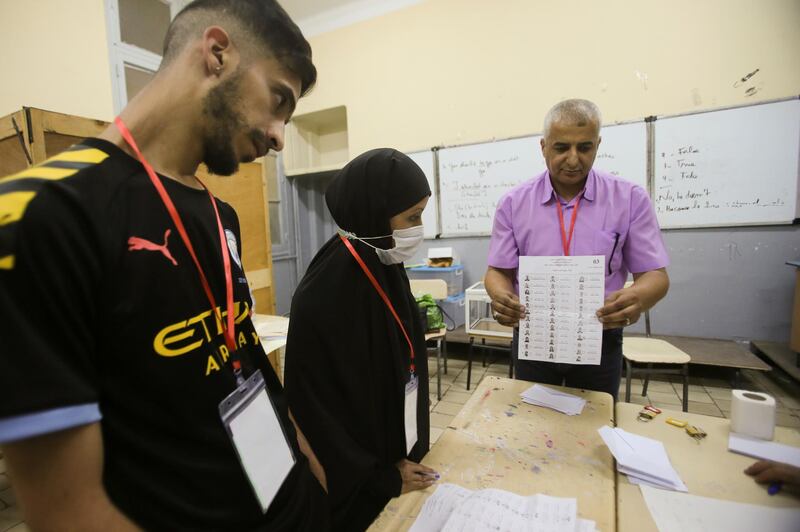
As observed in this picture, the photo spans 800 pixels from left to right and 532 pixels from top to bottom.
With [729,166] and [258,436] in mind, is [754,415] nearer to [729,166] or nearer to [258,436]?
[258,436]

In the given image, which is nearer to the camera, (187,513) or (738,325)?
(187,513)

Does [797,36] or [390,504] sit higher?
[797,36]

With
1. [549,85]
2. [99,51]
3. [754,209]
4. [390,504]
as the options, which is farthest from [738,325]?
[99,51]

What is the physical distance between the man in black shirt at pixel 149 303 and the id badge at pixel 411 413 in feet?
1.31

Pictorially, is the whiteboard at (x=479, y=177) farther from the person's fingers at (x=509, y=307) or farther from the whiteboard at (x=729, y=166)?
the person's fingers at (x=509, y=307)

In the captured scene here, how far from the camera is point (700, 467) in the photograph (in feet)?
3.12

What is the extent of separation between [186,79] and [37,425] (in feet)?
1.64

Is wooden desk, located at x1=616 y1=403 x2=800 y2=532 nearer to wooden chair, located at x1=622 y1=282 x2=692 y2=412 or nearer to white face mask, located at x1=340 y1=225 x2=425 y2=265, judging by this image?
white face mask, located at x1=340 y1=225 x2=425 y2=265

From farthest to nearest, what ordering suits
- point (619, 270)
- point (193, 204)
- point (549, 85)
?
1. point (549, 85)
2. point (619, 270)
3. point (193, 204)

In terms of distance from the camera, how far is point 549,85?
3629 mm

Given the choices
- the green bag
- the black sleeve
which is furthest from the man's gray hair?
the green bag

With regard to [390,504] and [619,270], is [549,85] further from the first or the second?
[390,504]

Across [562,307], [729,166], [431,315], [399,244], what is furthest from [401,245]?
[729,166]

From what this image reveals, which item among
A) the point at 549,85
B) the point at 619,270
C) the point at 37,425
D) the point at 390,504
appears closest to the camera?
the point at 37,425
